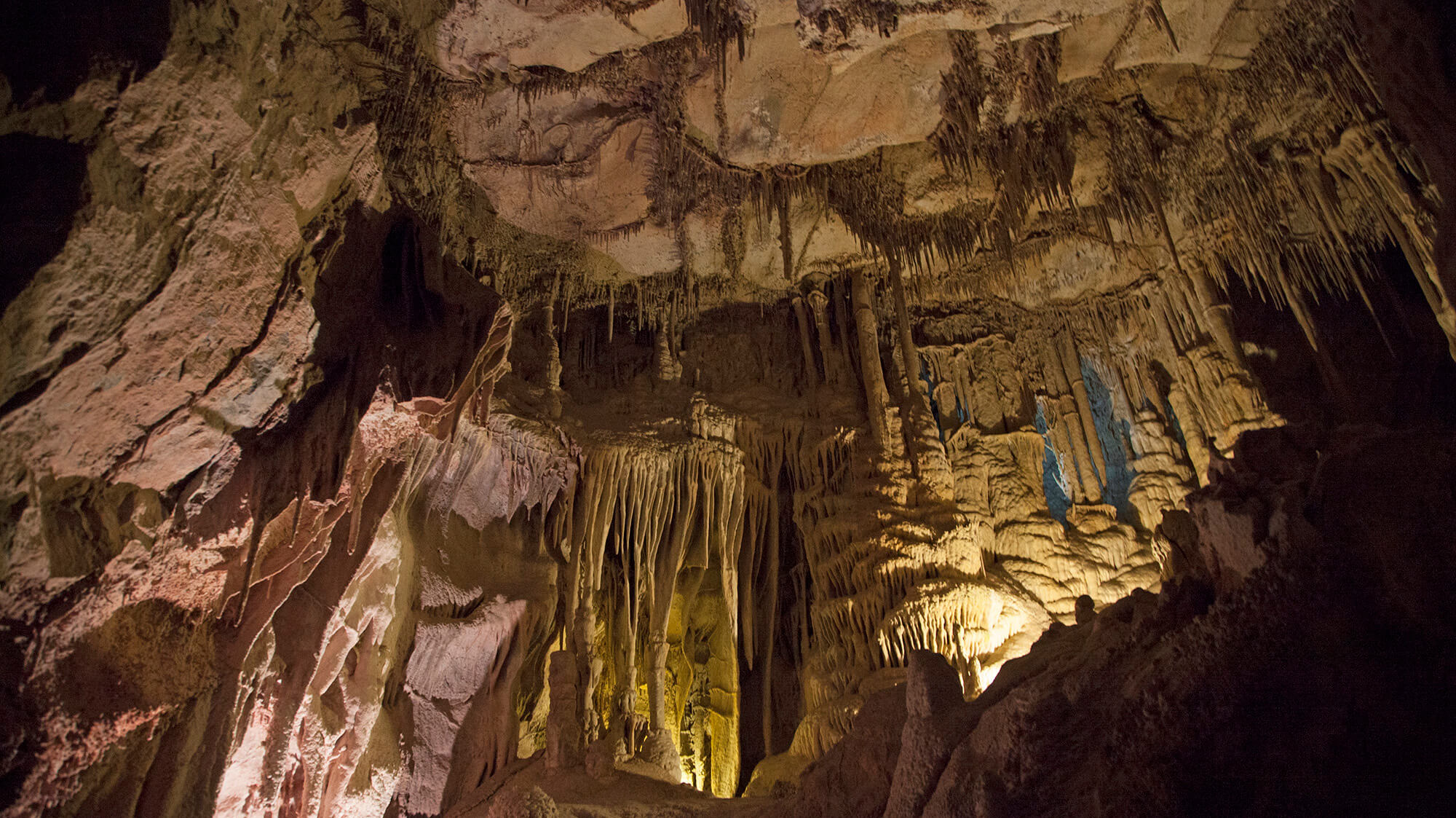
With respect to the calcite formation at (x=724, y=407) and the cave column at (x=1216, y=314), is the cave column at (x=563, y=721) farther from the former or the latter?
the cave column at (x=1216, y=314)

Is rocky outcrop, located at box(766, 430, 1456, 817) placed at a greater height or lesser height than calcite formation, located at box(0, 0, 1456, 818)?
lesser

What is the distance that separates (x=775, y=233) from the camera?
919cm

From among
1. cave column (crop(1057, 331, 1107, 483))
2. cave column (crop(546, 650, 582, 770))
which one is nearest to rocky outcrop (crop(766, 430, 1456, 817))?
cave column (crop(546, 650, 582, 770))

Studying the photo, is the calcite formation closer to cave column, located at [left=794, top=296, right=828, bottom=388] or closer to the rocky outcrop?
the rocky outcrop

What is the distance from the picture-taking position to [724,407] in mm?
9492

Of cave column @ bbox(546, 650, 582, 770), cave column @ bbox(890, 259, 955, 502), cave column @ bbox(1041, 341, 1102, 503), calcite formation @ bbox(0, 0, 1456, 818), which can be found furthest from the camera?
cave column @ bbox(1041, 341, 1102, 503)

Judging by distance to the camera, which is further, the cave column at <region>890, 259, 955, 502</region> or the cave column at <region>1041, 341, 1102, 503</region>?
the cave column at <region>1041, 341, 1102, 503</region>

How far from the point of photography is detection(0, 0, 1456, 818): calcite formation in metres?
2.73

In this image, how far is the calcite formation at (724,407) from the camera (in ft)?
8.95

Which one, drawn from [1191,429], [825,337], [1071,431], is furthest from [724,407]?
[1191,429]

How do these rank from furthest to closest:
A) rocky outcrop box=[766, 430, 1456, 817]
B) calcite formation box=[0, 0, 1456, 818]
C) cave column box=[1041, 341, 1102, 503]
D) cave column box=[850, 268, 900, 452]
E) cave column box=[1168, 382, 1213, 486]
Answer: cave column box=[1041, 341, 1102, 503] < cave column box=[1168, 382, 1213, 486] < cave column box=[850, 268, 900, 452] < calcite formation box=[0, 0, 1456, 818] < rocky outcrop box=[766, 430, 1456, 817]

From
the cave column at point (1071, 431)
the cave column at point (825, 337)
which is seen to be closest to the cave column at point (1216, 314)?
the cave column at point (1071, 431)

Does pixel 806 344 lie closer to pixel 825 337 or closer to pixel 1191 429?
pixel 825 337

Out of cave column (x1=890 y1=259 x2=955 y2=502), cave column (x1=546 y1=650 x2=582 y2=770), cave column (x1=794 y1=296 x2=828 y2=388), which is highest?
cave column (x1=794 y1=296 x2=828 y2=388)
